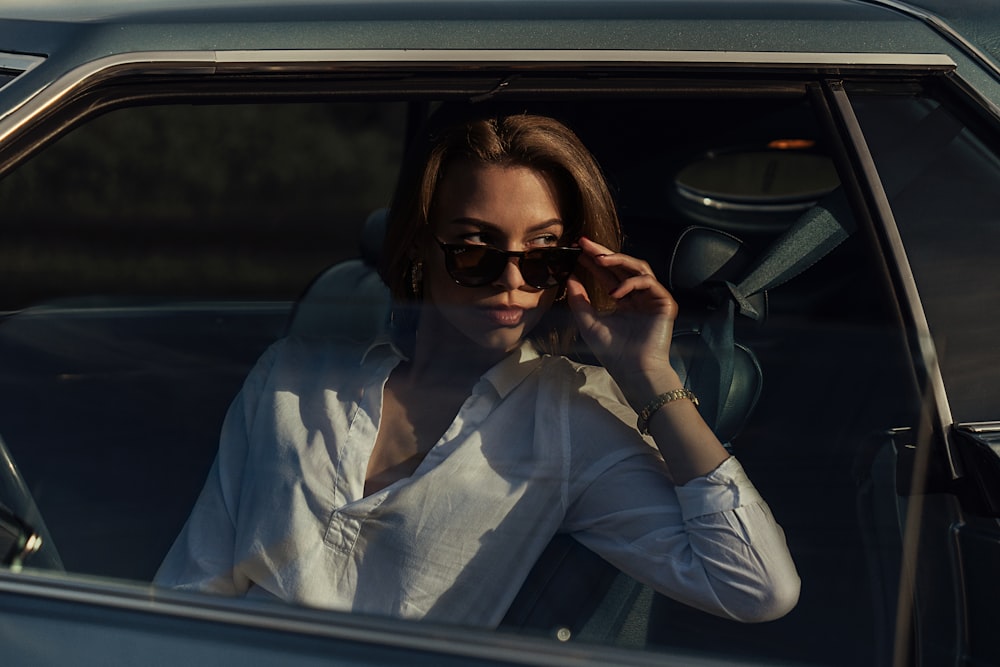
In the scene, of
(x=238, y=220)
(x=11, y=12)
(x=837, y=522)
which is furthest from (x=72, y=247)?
(x=837, y=522)

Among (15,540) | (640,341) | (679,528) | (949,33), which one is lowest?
(679,528)

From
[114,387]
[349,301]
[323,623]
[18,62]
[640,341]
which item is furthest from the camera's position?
[349,301]

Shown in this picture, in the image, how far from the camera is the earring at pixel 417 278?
1752mm

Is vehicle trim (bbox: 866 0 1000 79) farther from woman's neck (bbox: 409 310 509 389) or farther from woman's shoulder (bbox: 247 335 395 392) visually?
woman's shoulder (bbox: 247 335 395 392)

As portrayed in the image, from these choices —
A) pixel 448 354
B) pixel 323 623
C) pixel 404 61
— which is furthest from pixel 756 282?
pixel 323 623

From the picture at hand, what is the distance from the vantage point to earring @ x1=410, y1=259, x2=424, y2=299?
5.75ft

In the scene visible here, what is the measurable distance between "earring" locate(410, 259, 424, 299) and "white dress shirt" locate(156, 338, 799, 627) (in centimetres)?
16

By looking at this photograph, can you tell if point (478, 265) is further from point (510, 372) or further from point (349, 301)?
point (349, 301)

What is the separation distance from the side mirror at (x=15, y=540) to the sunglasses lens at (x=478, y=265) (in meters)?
0.62

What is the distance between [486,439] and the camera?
1.63 meters

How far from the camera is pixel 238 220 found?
25.6 ft

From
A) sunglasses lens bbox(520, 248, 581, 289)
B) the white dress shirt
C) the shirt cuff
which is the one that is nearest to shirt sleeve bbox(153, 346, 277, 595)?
the white dress shirt

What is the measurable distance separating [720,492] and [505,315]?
1.20 feet

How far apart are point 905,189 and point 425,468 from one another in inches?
28.8
